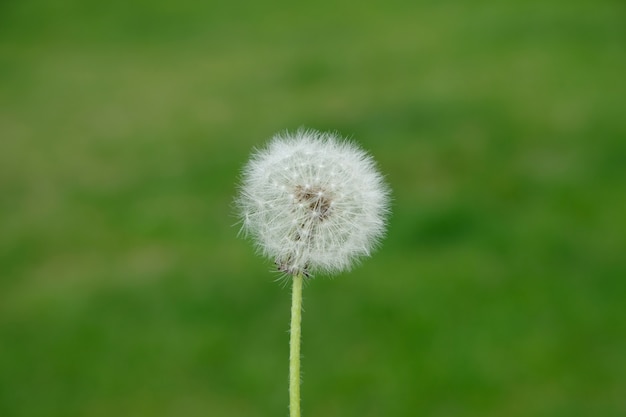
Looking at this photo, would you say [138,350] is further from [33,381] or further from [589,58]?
[589,58]

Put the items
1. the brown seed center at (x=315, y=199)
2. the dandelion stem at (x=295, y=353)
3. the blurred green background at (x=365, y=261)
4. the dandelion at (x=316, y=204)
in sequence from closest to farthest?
the dandelion stem at (x=295, y=353) → the dandelion at (x=316, y=204) → the brown seed center at (x=315, y=199) → the blurred green background at (x=365, y=261)

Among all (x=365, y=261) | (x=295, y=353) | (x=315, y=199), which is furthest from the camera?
(x=365, y=261)

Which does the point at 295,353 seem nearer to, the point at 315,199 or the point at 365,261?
the point at 315,199

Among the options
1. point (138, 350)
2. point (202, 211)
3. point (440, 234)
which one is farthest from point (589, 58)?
point (138, 350)

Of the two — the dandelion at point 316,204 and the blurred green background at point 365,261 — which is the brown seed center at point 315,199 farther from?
the blurred green background at point 365,261

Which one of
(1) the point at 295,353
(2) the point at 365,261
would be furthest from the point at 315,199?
(2) the point at 365,261

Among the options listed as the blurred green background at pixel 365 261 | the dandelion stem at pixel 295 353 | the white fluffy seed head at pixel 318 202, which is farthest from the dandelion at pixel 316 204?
the blurred green background at pixel 365 261
